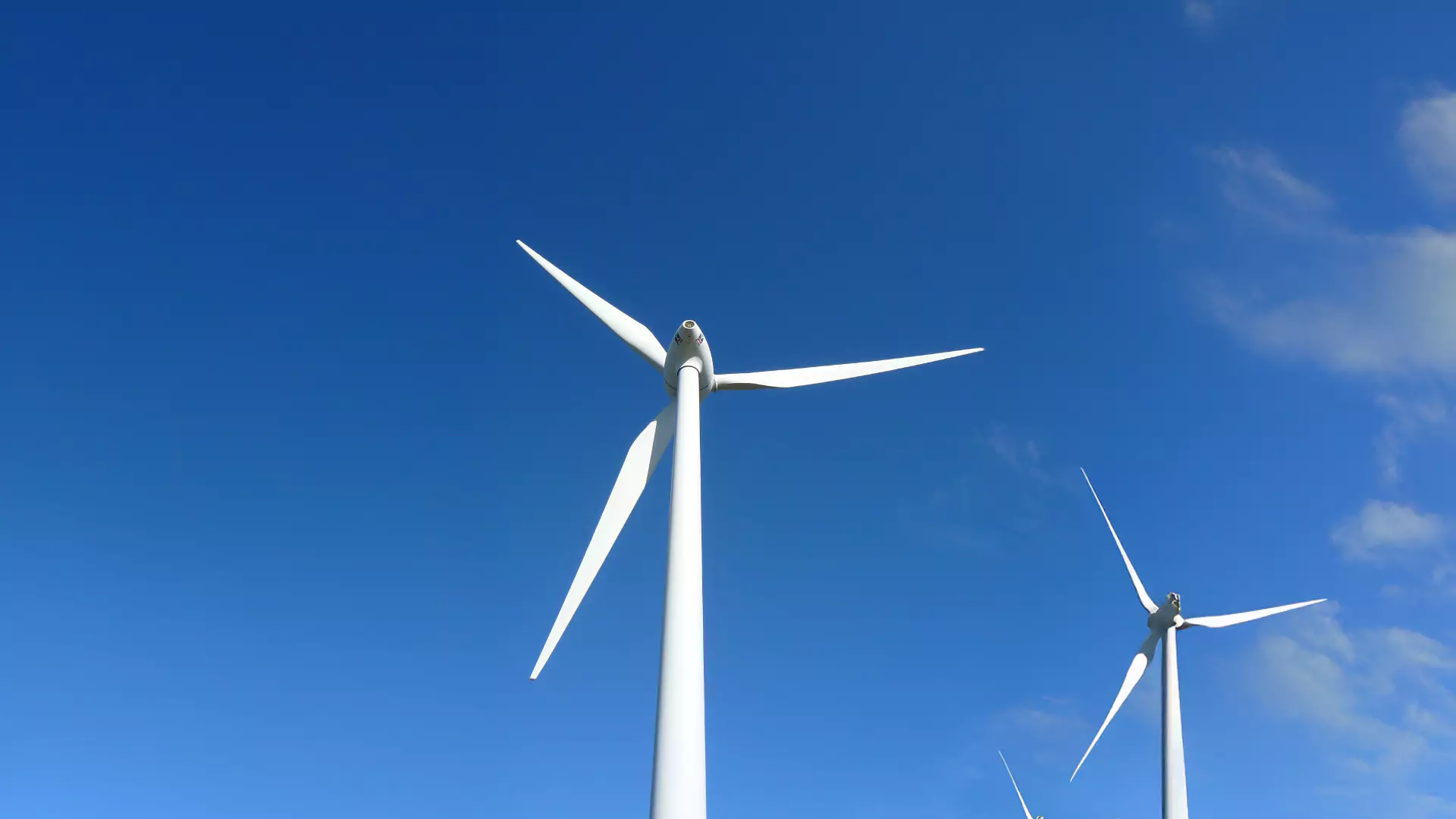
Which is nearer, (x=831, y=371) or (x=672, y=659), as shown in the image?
(x=672, y=659)

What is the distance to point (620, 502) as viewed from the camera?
959 inches

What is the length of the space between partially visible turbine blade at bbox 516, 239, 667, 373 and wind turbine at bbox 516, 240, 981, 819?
24 mm

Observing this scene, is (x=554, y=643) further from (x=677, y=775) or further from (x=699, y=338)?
(x=699, y=338)

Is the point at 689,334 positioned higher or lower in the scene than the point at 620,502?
higher

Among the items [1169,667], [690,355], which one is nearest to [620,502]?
[690,355]

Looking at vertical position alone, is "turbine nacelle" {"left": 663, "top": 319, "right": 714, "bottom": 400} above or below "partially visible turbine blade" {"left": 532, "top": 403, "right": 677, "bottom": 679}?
above

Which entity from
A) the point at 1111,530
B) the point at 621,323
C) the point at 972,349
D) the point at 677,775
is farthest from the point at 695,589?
the point at 1111,530

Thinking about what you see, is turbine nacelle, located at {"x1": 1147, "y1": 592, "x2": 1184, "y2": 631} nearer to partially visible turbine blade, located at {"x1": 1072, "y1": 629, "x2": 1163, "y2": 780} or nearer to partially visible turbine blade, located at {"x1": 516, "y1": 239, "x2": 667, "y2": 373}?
partially visible turbine blade, located at {"x1": 1072, "y1": 629, "x2": 1163, "y2": 780}

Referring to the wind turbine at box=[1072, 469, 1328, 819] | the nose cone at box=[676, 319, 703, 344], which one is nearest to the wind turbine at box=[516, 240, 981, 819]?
the nose cone at box=[676, 319, 703, 344]

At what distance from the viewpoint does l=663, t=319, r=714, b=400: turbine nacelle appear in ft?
79.1

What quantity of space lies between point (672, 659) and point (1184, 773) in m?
30.2

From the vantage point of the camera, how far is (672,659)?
18.2m

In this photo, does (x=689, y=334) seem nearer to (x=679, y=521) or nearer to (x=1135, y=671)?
(x=679, y=521)

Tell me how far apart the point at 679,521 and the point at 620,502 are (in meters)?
4.37
